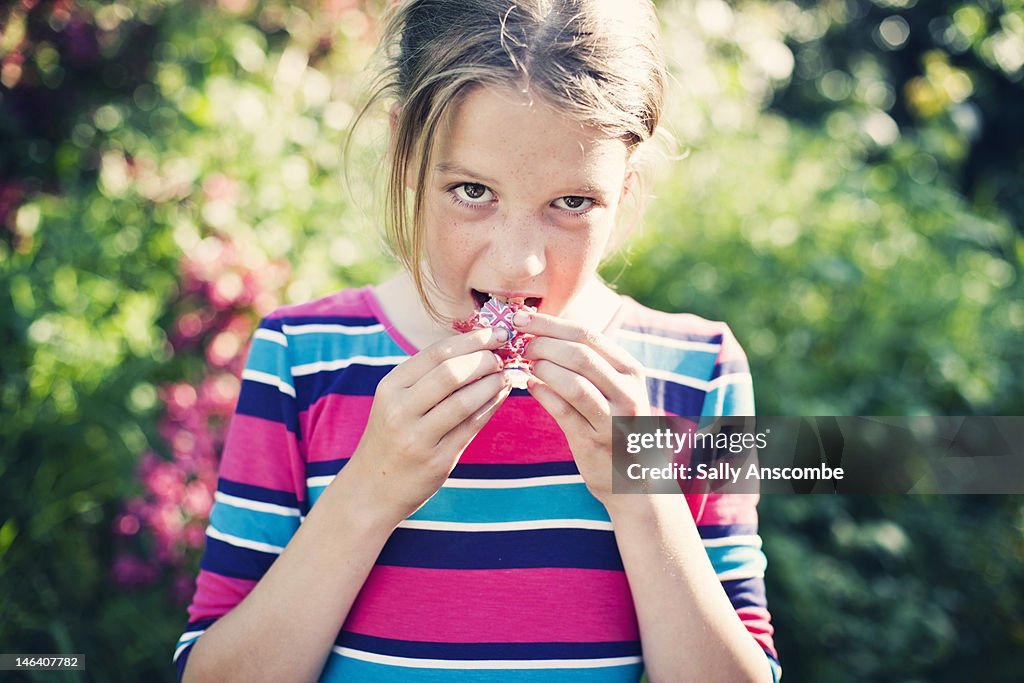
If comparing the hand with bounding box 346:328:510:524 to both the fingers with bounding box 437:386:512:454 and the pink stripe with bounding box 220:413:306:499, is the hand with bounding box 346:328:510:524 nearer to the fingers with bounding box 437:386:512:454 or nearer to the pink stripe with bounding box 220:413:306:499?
the fingers with bounding box 437:386:512:454

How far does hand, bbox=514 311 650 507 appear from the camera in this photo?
1248 mm

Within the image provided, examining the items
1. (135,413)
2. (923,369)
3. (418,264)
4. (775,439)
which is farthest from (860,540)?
(135,413)

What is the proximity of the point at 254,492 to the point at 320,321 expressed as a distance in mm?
308

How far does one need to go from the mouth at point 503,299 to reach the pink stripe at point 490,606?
417 millimetres

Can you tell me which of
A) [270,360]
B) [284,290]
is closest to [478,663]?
[270,360]

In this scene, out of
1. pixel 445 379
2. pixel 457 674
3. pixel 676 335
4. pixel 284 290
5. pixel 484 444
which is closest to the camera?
pixel 445 379

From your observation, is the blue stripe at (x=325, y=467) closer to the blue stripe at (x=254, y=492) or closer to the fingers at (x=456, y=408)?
the blue stripe at (x=254, y=492)

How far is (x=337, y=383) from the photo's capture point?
1.44m

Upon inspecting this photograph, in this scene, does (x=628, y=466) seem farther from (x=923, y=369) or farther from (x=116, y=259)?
(x=923, y=369)

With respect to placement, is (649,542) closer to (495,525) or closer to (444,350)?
(495,525)

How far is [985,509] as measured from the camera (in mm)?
3270

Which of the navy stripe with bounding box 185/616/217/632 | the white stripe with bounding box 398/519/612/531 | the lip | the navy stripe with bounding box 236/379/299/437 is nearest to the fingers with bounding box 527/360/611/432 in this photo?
the lip

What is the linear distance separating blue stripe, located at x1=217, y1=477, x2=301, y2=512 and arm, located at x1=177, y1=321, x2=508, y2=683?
19 millimetres

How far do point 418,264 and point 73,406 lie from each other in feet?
5.11
